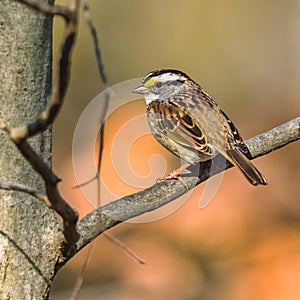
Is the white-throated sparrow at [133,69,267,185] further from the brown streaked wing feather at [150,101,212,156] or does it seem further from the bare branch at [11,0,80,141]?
the bare branch at [11,0,80,141]

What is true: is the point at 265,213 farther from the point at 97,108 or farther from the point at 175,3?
the point at 175,3

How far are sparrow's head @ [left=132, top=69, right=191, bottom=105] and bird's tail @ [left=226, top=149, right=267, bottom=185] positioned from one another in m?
0.76

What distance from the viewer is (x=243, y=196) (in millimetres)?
8398

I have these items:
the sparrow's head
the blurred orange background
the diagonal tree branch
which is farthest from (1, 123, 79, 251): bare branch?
the blurred orange background

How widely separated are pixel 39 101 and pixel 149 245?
5.37 metres

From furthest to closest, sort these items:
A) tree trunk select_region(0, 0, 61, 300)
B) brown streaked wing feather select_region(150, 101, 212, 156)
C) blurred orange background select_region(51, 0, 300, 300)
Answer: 1. blurred orange background select_region(51, 0, 300, 300)
2. brown streaked wing feather select_region(150, 101, 212, 156)
3. tree trunk select_region(0, 0, 61, 300)

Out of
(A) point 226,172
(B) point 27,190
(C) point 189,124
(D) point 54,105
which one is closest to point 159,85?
(C) point 189,124

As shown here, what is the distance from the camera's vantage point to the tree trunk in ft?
8.61

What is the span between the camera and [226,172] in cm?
879

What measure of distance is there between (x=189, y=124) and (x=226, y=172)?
15.6 ft

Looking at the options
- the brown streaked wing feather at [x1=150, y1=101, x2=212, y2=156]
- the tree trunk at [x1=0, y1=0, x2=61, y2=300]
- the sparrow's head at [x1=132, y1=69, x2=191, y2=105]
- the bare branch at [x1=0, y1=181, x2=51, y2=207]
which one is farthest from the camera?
the sparrow's head at [x1=132, y1=69, x2=191, y2=105]

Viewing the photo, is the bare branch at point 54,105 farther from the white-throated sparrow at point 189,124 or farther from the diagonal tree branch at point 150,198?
the white-throated sparrow at point 189,124

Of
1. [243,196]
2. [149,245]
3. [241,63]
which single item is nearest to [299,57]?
[241,63]

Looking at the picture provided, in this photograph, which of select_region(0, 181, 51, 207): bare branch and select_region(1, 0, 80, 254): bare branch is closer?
select_region(1, 0, 80, 254): bare branch
